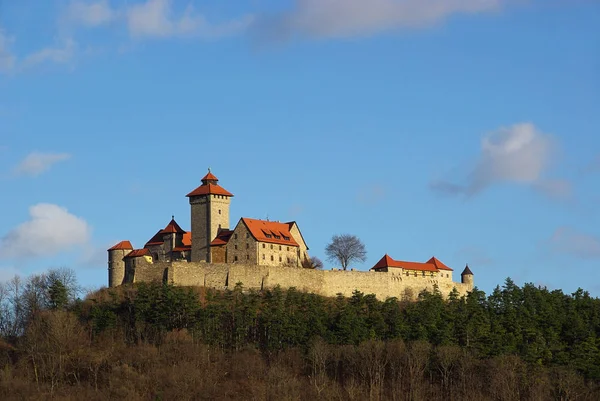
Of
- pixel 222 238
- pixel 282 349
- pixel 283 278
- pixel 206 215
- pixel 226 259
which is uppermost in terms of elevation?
pixel 206 215

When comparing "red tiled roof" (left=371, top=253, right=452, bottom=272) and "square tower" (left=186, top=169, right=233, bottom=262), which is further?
"red tiled roof" (left=371, top=253, right=452, bottom=272)

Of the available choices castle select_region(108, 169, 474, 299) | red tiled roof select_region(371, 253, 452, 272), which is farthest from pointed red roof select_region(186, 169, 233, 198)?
red tiled roof select_region(371, 253, 452, 272)

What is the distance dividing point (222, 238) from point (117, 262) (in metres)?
7.84

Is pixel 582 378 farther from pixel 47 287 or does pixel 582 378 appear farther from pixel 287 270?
pixel 47 287

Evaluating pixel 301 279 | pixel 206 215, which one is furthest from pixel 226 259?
pixel 301 279

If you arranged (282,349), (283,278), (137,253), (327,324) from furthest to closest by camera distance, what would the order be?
(137,253) < (283,278) < (327,324) < (282,349)

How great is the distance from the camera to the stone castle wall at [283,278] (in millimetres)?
83188

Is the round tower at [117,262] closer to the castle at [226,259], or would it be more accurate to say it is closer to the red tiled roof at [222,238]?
the castle at [226,259]

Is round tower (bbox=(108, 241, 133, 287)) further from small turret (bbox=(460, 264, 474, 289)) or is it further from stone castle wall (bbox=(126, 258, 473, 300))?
small turret (bbox=(460, 264, 474, 289))

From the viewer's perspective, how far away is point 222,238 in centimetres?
8700

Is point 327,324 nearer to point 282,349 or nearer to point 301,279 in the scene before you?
point 282,349

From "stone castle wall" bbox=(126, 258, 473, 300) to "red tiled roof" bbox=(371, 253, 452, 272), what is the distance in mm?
2536

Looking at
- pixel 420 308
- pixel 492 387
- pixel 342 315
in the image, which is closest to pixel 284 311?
pixel 342 315

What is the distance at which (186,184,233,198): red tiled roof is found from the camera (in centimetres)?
8794
